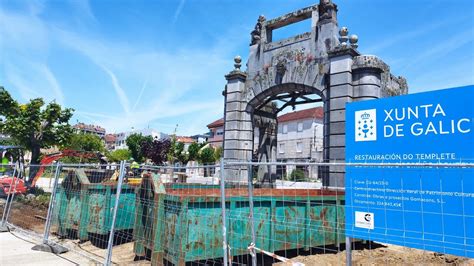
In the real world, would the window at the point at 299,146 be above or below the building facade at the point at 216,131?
below

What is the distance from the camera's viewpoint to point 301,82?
1018cm

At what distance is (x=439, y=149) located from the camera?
3607 millimetres

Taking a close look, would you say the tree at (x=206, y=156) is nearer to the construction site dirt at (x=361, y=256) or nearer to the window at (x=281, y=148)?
the window at (x=281, y=148)

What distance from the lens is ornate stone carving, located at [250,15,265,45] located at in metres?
11.7

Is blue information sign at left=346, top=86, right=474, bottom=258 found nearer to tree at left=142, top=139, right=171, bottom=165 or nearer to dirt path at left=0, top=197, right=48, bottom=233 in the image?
dirt path at left=0, top=197, right=48, bottom=233

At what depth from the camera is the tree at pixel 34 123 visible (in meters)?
14.8

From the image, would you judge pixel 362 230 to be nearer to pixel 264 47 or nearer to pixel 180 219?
pixel 180 219

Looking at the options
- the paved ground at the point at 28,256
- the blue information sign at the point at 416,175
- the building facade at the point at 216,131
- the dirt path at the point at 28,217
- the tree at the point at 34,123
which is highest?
the building facade at the point at 216,131

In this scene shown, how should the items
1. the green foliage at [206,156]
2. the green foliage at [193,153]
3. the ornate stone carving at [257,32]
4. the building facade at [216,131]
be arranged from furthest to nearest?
the building facade at [216,131], the green foliage at [206,156], the green foliage at [193,153], the ornate stone carving at [257,32]

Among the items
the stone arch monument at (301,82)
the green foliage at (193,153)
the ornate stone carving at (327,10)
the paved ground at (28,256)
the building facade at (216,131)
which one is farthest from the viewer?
the building facade at (216,131)

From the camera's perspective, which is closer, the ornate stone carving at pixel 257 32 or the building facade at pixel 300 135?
the ornate stone carving at pixel 257 32

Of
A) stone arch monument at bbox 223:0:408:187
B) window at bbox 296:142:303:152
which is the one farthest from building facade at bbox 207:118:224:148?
stone arch monument at bbox 223:0:408:187

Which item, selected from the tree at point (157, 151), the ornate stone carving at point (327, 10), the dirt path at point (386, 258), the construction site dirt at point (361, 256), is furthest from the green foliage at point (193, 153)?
the dirt path at point (386, 258)

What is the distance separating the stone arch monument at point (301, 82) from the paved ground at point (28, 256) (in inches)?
195
